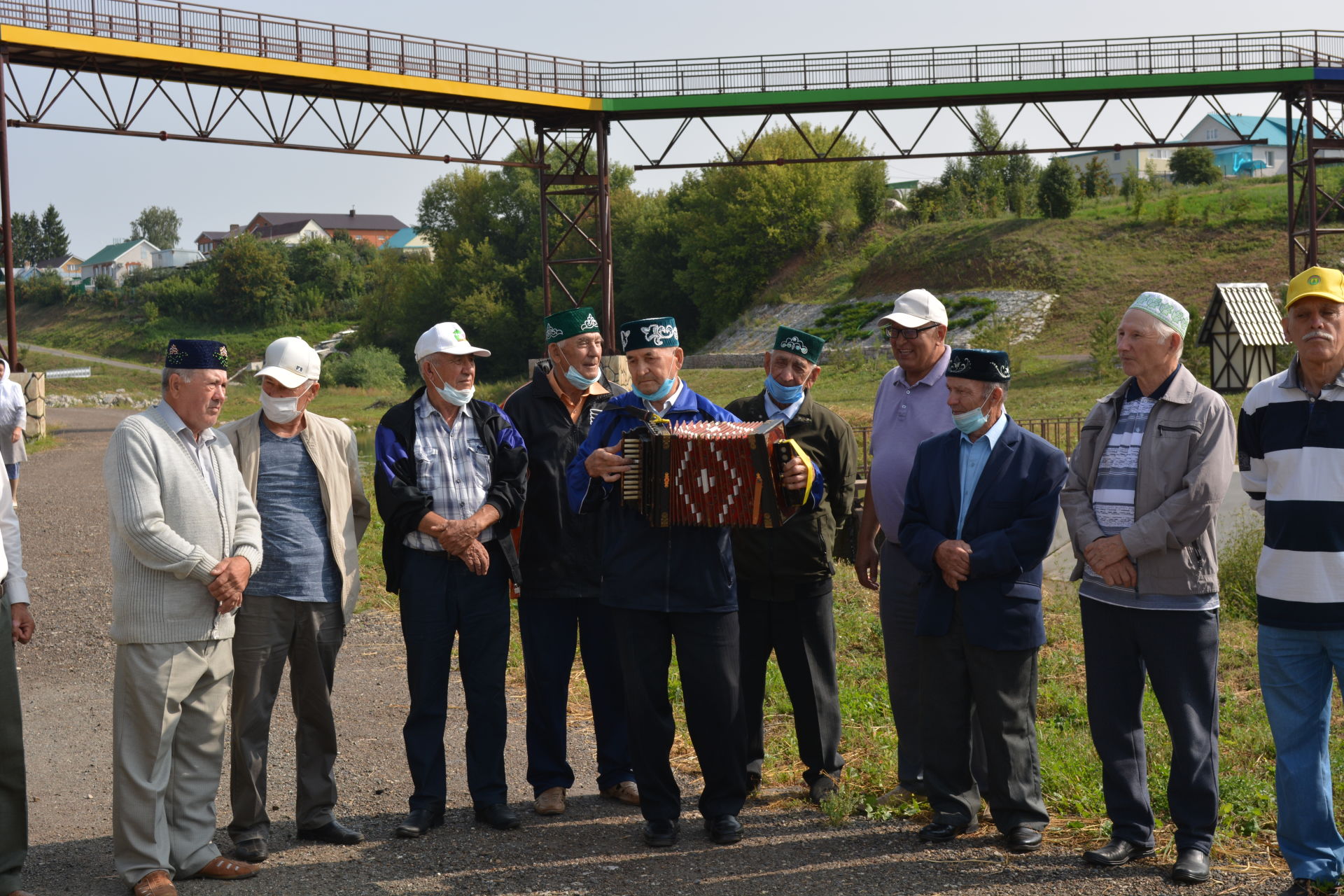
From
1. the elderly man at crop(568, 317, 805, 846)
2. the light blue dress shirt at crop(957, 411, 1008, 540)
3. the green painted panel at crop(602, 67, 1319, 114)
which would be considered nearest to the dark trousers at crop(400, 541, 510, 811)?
the elderly man at crop(568, 317, 805, 846)

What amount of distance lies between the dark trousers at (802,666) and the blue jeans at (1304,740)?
2.13m

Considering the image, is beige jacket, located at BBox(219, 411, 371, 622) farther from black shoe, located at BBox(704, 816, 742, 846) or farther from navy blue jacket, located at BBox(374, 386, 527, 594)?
black shoe, located at BBox(704, 816, 742, 846)

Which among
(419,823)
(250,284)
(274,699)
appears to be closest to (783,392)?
(419,823)

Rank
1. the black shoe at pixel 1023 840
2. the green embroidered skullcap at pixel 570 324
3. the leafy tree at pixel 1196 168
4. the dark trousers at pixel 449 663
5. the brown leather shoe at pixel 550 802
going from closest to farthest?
the black shoe at pixel 1023 840 → the dark trousers at pixel 449 663 → the brown leather shoe at pixel 550 802 → the green embroidered skullcap at pixel 570 324 → the leafy tree at pixel 1196 168

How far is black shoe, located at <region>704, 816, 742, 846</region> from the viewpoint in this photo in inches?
221

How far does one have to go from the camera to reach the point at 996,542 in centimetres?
538

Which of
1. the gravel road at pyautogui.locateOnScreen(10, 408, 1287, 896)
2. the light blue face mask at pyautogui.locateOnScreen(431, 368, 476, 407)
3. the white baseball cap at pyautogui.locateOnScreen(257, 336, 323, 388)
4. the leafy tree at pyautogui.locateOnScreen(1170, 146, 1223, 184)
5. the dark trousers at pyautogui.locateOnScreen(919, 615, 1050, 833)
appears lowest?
the gravel road at pyautogui.locateOnScreen(10, 408, 1287, 896)

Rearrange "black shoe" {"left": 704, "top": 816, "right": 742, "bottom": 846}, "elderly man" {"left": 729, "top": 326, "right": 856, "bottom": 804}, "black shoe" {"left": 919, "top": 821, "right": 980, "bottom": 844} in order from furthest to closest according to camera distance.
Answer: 1. "elderly man" {"left": 729, "top": 326, "right": 856, "bottom": 804}
2. "black shoe" {"left": 704, "top": 816, "right": 742, "bottom": 846}
3. "black shoe" {"left": 919, "top": 821, "right": 980, "bottom": 844}

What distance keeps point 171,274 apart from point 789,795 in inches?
3730

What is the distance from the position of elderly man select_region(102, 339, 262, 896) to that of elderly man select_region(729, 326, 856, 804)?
255 cm

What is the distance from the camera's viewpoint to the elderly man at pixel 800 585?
20.3ft

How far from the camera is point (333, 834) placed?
18.8ft

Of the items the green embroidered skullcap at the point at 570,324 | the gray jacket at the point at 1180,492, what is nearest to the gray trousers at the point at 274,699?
the green embroidered skullcap at the point at 570,324

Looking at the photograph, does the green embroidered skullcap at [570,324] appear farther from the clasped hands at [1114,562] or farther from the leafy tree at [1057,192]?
the leafy tree at [1057,192]
